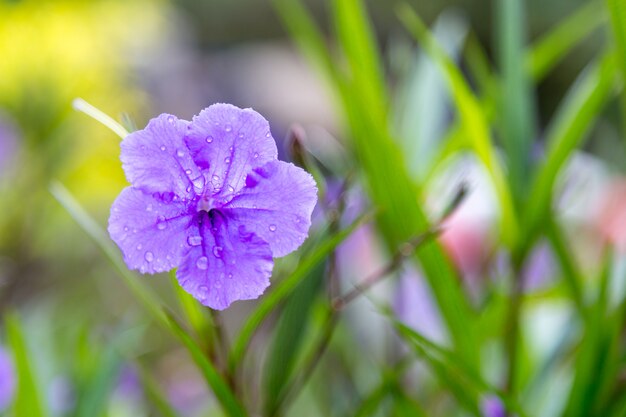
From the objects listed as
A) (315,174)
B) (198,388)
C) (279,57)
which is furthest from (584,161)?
(279,57)

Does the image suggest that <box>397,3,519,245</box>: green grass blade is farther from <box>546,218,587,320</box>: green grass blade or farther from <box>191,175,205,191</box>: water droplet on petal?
<box>191,175,205,191</box>: water droplet on petal

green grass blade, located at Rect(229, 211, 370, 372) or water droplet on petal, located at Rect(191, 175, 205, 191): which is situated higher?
water droplet on petal, located at Rect(191, 175, 205, 191)

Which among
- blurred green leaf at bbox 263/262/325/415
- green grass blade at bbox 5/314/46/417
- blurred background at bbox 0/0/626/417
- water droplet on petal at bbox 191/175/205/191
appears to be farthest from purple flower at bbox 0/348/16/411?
water droplet on petal at bbox 191/175/205/191

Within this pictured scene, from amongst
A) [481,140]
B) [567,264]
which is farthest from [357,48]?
[567,264]

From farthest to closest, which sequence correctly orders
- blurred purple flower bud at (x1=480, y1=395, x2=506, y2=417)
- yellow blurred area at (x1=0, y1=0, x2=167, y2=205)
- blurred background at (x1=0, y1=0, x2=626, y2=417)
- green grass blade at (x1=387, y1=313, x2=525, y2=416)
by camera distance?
yellow blurred area at (x1=0, y1=0, x2=167, y2=205) < blurred background at (x1=0, y1=0, x2=626, y2=417) < blurred purple flower bud at (x1=480, y1=395, x2=506, y2=417) < green grass blade at (x1=387, y1=313, x2=525, y2=416)

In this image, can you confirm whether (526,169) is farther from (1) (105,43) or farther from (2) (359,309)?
(1) (105,43)

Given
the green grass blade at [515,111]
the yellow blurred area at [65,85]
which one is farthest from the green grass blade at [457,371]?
the yellow blurred area at [65,85]
